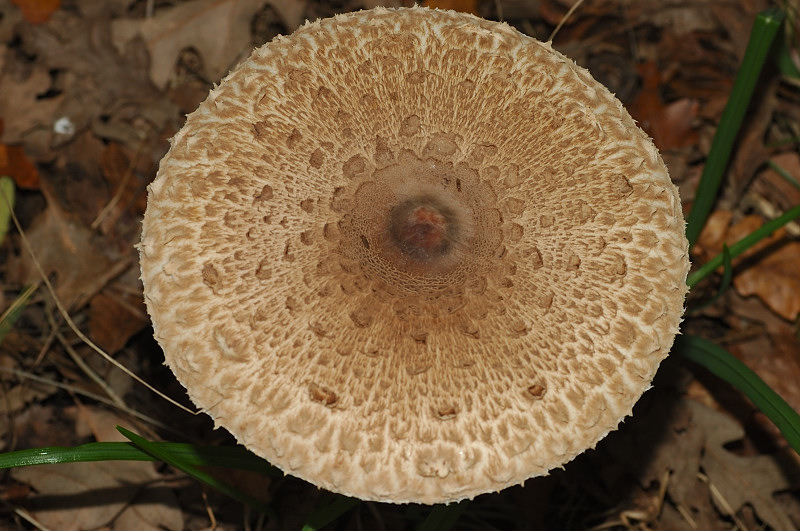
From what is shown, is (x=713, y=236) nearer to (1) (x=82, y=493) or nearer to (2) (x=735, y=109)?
(2) (x=735, y=109)

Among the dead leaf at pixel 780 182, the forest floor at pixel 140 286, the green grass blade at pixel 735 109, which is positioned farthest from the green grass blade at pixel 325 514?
the dead leaf at pixel 780 182

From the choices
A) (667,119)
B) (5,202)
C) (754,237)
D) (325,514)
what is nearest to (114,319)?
(5,202)

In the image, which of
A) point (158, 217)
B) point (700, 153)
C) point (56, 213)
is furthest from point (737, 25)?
point (56, 213)

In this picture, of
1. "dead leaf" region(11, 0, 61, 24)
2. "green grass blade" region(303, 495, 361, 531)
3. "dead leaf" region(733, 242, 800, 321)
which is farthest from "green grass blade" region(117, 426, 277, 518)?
"dead leaf" region(733, 242, 800, 321)

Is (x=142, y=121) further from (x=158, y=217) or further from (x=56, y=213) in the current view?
(x=158, y=217)

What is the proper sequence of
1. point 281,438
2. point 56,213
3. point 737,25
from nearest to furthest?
point 281,438 → point 56,213 → point 737,25

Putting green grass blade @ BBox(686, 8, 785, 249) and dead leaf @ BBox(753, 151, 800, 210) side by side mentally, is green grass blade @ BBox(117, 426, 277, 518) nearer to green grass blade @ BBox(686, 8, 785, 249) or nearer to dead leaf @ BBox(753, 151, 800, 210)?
green grass blade @ BBox(686, 8, 785, 249)

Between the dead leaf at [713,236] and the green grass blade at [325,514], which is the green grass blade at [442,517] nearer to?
the green grass blade at [325,514]
